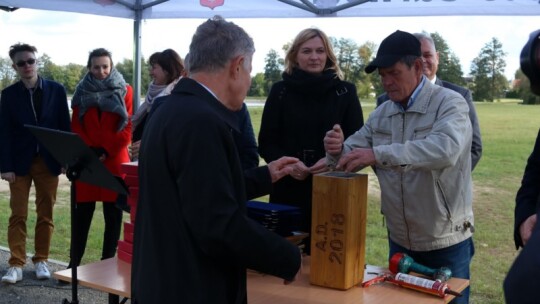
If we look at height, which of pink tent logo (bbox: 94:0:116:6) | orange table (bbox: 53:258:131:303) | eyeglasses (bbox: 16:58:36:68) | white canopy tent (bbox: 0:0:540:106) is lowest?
orange table (bbox: 53:258:131:303)

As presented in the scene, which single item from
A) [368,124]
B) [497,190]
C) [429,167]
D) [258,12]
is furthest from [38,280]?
[497,190]

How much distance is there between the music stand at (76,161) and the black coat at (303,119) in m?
0.98

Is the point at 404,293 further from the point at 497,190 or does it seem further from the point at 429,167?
the point at 497,190

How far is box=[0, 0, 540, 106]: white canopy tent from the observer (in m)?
4.01

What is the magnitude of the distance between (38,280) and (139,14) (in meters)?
2.41

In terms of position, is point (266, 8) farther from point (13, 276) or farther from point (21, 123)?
point (13, 276)

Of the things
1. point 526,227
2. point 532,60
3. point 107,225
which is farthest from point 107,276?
point 107,225

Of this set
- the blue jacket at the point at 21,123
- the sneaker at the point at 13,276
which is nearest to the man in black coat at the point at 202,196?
the blue jacket at the point at 21,123

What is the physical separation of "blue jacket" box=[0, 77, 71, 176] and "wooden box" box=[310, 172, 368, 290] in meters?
3.27

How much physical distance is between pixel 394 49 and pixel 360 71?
11.3 ft

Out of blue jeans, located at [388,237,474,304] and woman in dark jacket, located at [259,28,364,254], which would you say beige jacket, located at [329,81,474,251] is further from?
woman in dark jacket, located at [259,28,364,254]

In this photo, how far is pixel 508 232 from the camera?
7160mm

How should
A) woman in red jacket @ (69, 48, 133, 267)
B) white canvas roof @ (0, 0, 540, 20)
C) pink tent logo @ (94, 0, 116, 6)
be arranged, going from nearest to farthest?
white canvas roof @ (0, 0, 540, 20)
woman in red jacket @ (69, 48, 133, 267)
pink tent logo @ (94, 0, 116, 6)

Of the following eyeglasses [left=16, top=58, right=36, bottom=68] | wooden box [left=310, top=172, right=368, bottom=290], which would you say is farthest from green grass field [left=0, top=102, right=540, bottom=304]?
wooden box [left=310, top=172, right=368, bottom=290]
